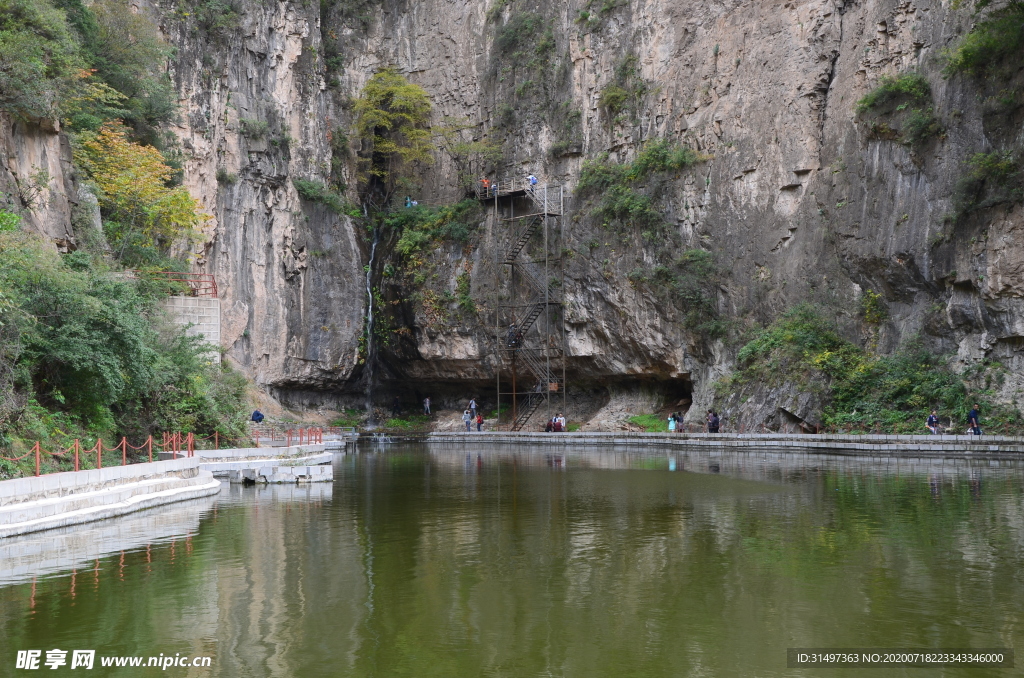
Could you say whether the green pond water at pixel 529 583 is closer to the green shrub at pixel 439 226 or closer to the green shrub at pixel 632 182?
the green shrub at pixel 632 182

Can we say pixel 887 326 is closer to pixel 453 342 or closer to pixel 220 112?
pixel 453 342

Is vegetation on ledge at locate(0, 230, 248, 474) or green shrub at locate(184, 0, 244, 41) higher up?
green shrub at locate(184, 0, 244, 41)

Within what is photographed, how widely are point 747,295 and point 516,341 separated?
1067 centimetres

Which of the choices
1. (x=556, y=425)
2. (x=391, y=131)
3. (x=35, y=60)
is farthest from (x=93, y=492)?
(x=391, y=131)

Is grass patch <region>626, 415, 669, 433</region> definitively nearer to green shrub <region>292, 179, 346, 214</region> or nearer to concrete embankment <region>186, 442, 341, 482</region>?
concrete embankment <region>186, 442, 341, 482</region>

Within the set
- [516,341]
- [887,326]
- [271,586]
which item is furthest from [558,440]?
[271,586]

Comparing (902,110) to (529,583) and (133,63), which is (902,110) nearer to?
(529,583)

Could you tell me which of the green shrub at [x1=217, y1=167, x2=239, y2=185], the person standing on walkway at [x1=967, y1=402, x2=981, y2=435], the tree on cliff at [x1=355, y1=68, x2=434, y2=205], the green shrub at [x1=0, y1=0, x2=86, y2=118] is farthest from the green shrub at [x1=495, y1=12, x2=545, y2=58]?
the person standing on walkway at [x1=967, y1=402, x2=981, y2=435]

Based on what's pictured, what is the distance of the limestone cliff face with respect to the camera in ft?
97.9

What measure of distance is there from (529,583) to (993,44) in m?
25.3

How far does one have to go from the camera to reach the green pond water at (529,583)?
7.38 meters

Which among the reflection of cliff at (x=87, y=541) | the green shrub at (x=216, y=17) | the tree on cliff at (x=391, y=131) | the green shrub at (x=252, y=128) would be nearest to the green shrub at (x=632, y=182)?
the tree on cliff at (x=391, y=131)

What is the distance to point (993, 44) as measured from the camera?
27125 millimetres

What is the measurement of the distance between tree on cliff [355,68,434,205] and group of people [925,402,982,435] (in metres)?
27.6
